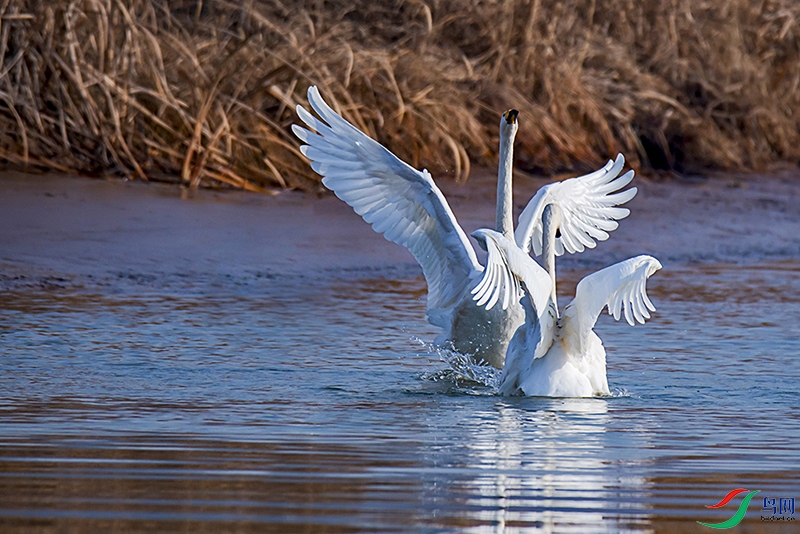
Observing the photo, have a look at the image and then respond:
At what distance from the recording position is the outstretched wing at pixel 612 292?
6.07 meters

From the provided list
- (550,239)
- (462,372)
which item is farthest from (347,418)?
(462,372)

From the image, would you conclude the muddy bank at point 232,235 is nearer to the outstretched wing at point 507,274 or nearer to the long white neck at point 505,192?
the long white neck at point 505,192

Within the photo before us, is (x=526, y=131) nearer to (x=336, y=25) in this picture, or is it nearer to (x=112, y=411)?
(x=336, y=25)

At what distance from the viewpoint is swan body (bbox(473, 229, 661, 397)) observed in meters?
6.07

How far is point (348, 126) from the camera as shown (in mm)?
7387

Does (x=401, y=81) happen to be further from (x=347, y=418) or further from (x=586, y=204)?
(x=347, y=418)

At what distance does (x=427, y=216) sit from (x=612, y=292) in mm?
1673

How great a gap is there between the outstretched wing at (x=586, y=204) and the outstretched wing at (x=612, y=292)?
1699mm

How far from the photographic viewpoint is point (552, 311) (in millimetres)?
6375

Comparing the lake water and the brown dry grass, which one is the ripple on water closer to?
the lake water

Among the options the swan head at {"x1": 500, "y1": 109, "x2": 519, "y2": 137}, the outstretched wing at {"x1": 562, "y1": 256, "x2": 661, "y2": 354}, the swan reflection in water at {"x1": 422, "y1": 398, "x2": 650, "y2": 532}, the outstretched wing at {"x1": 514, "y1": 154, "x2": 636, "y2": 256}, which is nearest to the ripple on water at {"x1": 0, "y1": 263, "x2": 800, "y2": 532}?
the swan reflection in water at {"x1": 422, "y1": 398, "x2": 650, "y2": 532}

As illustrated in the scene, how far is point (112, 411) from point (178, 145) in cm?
650

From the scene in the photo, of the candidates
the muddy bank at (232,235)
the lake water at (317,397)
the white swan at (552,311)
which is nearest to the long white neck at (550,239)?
the white swan at (552,311)

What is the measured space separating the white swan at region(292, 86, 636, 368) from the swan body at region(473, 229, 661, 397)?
624 mm
